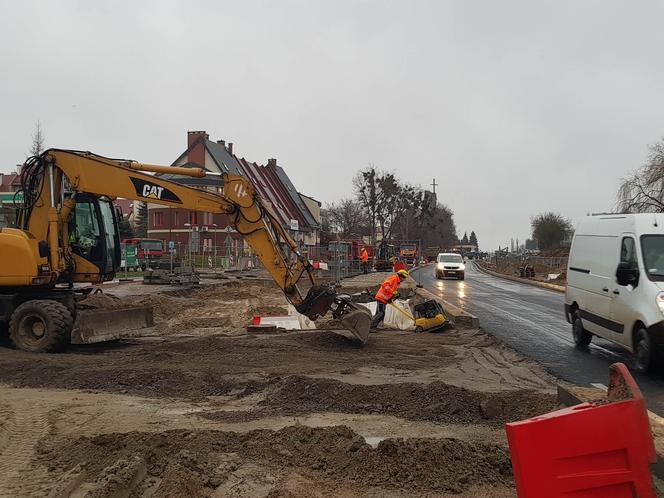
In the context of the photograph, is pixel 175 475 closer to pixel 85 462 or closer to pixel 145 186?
pixel 85 462

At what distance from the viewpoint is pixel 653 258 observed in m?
8.45

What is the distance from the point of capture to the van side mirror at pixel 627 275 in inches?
329

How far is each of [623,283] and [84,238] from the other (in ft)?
31.9

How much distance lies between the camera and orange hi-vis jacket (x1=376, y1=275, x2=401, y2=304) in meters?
12.0

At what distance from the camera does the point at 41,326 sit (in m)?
9.97

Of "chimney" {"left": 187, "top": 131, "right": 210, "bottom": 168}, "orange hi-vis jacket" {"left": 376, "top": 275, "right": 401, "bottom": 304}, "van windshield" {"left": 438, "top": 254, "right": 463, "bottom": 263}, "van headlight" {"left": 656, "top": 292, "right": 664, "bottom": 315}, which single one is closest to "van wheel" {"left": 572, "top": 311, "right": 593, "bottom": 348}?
"van headlight" {"left": 656, "top": 292, "right": 664, "bottom": 315}

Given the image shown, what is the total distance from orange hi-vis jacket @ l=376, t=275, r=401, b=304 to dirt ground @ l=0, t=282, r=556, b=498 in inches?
77.0

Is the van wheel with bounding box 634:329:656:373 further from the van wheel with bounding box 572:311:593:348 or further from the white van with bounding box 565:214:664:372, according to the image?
the van wheel with bounding box 572:311:593:348

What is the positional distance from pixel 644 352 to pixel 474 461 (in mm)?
5136

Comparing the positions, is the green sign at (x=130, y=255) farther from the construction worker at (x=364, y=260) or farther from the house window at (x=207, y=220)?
the construction worker at (x=364, y=260)

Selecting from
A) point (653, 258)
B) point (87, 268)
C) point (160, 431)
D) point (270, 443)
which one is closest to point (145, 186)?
point (87, 268)

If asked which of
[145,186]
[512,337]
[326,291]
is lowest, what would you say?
[512,337]

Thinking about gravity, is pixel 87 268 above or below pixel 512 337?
above

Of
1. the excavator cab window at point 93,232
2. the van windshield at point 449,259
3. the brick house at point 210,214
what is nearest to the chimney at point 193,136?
the brick house at point 210,214
